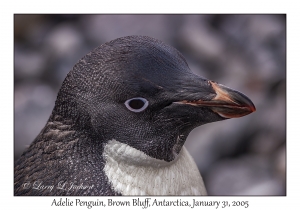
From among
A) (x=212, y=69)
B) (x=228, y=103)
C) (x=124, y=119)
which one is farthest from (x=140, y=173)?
(x=212, y=69)

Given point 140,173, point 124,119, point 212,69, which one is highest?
point 212,69

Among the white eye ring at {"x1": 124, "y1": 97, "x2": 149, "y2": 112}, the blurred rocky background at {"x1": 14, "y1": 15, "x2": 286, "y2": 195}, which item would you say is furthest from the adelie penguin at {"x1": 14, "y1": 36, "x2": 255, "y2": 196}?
the blurred rocky background at {"x1": 14, "y1": 15, "x2": 286, "y2": 195}

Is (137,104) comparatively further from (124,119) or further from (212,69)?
(212,69)

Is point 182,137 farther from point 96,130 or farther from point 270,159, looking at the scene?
point 270,159

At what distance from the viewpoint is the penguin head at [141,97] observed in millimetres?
1569

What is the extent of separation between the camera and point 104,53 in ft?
5.34

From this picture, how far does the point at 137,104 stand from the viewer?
1581 millimetres

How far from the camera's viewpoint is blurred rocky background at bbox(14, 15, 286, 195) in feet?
11.0

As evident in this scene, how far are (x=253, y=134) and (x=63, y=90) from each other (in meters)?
2.07

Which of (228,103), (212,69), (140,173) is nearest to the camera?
(228,103)

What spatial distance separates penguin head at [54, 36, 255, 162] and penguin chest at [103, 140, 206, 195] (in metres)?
0.04

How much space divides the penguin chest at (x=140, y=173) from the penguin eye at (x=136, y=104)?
0.15 metres

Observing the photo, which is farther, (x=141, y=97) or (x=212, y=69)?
(x=212, y=69)

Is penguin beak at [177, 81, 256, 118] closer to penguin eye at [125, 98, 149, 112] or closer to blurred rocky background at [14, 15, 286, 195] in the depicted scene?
penguin eye at [125, 98, 149, 112]
